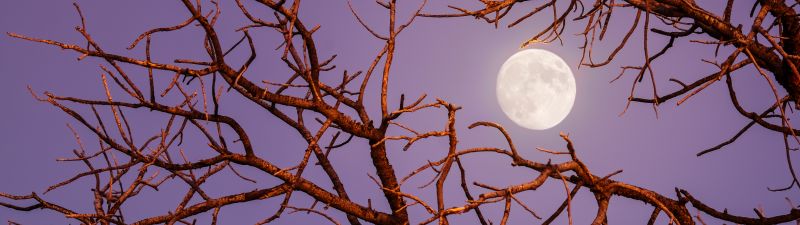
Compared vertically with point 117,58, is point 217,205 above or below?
below

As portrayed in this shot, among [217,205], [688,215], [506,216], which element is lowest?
[506,216]

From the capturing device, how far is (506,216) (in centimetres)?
268

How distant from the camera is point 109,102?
332cm

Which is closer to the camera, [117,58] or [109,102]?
[117,58]

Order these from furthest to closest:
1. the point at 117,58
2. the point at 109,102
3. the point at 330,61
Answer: the point at 330,61 → the point at 109,102 → the point at 117,58

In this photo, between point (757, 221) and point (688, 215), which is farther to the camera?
point (757, 221)

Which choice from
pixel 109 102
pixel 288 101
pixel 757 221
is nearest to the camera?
pixel 109 102

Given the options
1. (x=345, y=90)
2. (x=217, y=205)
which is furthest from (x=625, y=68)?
(x=217, y=205)

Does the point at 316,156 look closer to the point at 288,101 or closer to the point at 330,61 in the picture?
the point at 330,61

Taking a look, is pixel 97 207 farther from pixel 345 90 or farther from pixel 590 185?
pixel 590 185

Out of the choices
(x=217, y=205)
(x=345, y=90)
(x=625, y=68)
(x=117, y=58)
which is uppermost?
(x=345, y=90)

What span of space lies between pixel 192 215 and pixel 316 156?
1105 millimetres

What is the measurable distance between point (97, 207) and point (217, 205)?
1.63 m

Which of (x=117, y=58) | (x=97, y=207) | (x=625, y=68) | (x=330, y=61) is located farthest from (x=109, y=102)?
(x=625, y=68)
